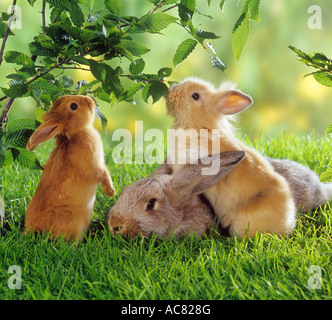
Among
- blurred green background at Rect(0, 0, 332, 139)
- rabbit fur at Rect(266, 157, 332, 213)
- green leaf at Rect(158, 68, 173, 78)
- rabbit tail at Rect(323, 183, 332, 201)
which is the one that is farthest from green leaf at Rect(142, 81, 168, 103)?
blurred green background at Rect(0, 0, 332, 139)

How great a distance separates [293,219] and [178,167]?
0.62m

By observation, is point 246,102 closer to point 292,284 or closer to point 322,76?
point 322,76

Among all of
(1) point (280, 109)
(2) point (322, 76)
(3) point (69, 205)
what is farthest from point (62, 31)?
(1) point (280, 109)

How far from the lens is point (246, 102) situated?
2.63 m

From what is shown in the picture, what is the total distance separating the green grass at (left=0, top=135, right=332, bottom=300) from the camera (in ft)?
6.29

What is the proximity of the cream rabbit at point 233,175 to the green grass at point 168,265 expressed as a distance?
0.09m

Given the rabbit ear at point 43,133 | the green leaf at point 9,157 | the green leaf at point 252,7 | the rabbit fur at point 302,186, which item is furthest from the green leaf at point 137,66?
the rabbit fur at point 302,186

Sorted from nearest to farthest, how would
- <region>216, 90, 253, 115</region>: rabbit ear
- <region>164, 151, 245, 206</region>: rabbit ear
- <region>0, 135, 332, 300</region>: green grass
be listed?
<region>0, 135, 332, 300</region>: green grass
<region>164, 151, 245, 206</region>: rabbit ear
<region>216, 90, 253, 115</region>: rabbit ear

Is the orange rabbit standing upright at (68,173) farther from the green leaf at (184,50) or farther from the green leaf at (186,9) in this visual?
the green leaf at (186,9)

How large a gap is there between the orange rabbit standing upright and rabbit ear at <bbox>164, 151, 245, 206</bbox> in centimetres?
31

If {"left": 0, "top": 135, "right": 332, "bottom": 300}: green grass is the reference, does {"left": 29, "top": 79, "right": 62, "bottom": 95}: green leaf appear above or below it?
above

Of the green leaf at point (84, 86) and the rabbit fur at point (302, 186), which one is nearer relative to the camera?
the green leaf at point (84, 86)

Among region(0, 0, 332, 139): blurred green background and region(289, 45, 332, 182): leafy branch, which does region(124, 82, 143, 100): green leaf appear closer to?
region(289, 45, 332, 182): leafy branch

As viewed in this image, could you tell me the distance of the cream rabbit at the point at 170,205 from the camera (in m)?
2.37
